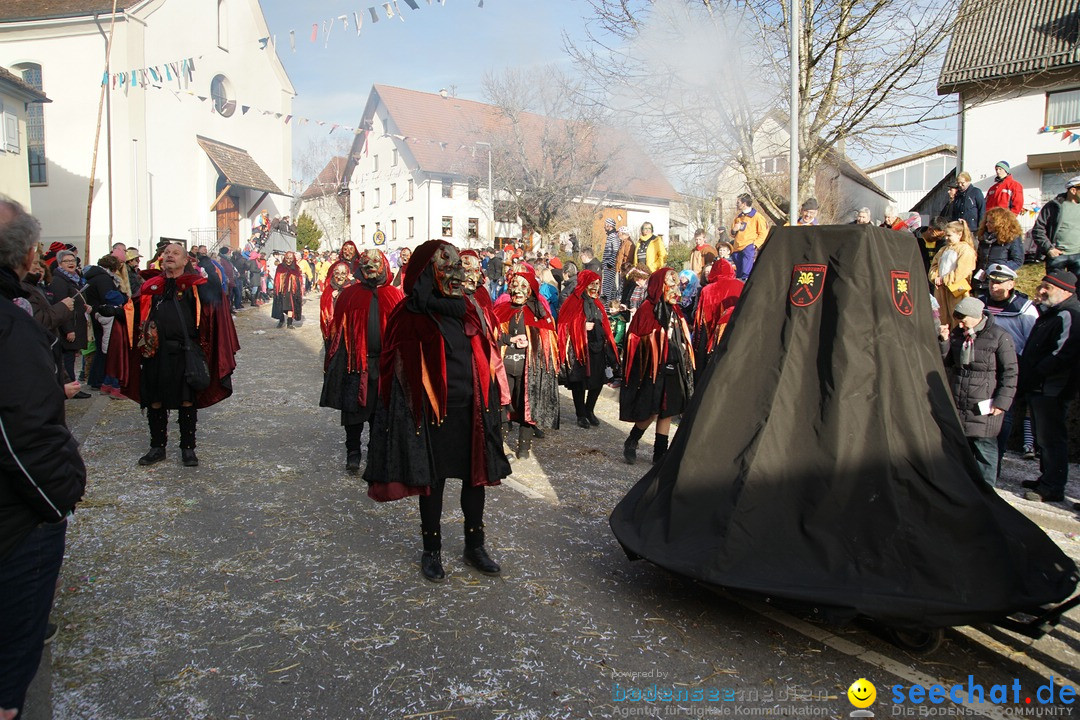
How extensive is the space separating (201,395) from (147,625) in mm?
3446

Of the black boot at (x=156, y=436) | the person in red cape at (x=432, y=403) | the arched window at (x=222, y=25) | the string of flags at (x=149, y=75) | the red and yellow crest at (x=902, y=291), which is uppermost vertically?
the arched window at (x=222, y=25)

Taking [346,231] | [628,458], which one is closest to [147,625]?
[628,458]

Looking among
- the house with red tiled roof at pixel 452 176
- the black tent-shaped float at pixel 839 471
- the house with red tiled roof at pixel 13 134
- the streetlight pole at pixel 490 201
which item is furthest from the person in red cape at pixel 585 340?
the streetlight pole at pixel 490 201

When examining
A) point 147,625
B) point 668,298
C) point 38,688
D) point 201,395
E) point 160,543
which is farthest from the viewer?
point 668,298

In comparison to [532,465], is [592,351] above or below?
above

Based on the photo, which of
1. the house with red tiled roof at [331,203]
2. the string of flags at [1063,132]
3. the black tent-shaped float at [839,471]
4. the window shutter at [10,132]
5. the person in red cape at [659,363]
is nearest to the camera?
the black tent-shaped float at [839,471]

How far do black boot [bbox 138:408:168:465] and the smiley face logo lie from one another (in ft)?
20.2

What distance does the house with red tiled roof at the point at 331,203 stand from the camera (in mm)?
56625

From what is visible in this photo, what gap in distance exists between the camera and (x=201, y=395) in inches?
280

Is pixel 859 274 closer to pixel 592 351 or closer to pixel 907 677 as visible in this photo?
pixel 907 677

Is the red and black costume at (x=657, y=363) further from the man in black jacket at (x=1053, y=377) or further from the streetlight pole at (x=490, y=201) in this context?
the streetlight pole at (x=490, y=201)

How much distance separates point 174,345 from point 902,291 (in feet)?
19.2

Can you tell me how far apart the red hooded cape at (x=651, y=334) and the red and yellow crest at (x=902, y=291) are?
3.27 m

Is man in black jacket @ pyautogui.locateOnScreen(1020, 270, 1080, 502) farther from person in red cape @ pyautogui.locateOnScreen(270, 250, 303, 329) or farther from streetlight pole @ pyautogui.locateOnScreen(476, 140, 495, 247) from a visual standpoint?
streetlight pole @ pyautogui.locateOnScreen(476, 140, 495, 247)
